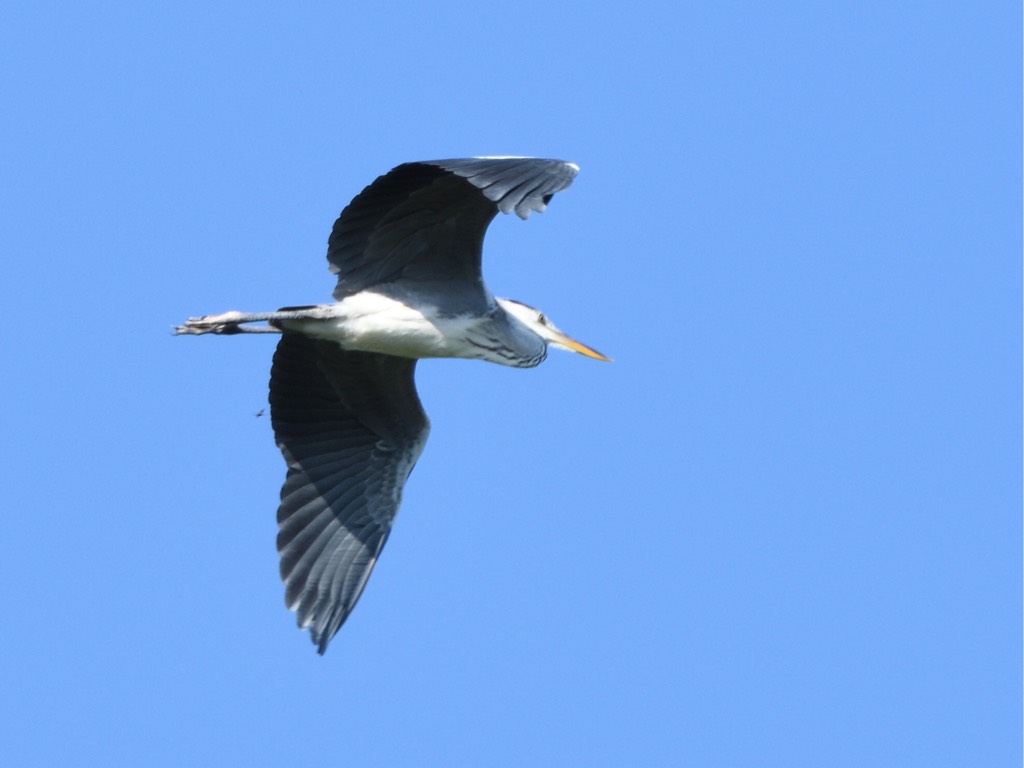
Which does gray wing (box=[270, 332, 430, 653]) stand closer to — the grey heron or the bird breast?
the grey heron

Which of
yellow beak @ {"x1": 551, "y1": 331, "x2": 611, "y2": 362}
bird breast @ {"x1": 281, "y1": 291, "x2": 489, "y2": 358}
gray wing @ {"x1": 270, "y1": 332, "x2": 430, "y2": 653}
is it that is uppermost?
yellow beak @ {"x1": 551, "y1": 331, "x2": 611, "y2": 362}

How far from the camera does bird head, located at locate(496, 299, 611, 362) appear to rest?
11359 mm

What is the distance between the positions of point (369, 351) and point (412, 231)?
0.99 metres

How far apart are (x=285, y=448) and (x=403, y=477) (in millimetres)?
783

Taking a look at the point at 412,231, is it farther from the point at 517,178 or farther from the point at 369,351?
the point at 517,178

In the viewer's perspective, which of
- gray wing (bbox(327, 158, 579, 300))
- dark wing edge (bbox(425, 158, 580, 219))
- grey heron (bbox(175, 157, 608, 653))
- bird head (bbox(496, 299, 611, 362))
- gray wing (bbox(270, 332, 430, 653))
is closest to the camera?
dark wing edge (bbox(425, 158, 580, 219))

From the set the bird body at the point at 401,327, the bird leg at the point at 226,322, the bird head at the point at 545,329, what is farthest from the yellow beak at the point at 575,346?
the bird leg at the point at 226,322

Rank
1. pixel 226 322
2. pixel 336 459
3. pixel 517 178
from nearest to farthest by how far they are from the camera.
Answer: pixel 517 178 < pixel 226 322 < pixel 336 459

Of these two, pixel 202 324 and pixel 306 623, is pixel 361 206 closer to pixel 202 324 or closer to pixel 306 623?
pixel 202 324

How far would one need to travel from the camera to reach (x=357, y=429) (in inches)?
439

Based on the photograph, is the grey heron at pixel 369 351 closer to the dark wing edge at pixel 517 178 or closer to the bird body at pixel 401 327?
the bird body at pixel 401 327

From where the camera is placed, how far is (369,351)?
34.9 ft

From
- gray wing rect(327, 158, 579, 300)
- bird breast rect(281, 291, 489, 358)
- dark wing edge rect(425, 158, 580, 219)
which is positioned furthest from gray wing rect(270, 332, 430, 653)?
dark wing edge rect(425, 158, 580, 219)

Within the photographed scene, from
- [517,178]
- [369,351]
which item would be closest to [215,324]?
[369,351]
